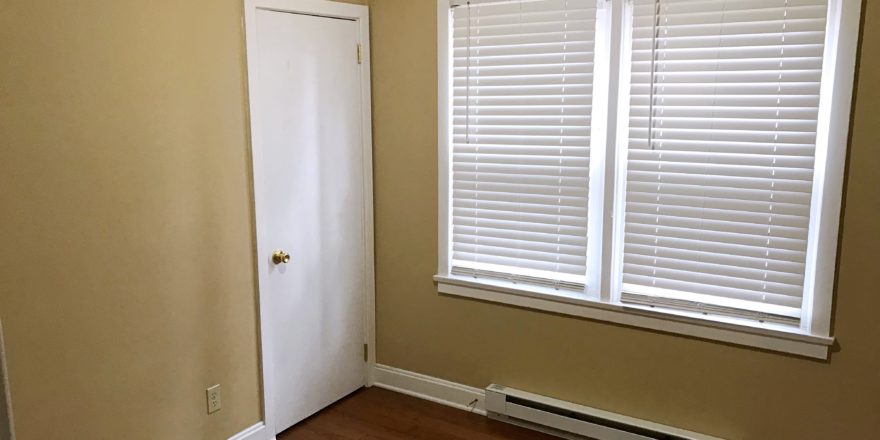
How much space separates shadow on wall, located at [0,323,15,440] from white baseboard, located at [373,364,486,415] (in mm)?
1946

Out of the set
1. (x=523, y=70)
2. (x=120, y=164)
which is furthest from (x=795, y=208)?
(x=120, y=164)

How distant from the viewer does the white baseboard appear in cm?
346

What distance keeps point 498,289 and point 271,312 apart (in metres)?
1.10

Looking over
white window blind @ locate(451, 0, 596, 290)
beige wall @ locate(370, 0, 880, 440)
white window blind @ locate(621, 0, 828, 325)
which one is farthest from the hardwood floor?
white window blind @ locate(621, 0, 828, 325)

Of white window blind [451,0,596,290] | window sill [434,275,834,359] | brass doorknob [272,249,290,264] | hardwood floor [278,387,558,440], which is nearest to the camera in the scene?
window sill [434,275,834,359]

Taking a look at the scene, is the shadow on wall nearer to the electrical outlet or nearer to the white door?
the electrical outlet

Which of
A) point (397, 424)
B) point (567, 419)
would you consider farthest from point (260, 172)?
point (567, 419)

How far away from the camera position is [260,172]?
2.96 metres

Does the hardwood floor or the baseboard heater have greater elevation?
the baseboard heater

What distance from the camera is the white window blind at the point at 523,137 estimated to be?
2.97 m

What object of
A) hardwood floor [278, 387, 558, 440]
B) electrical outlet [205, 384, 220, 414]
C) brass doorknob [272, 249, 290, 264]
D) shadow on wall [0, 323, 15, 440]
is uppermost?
brass doorknob [272, 249, 290, 264]

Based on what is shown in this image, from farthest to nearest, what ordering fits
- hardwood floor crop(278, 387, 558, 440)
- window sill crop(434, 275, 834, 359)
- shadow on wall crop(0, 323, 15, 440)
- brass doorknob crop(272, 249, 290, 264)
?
hardwood floor crop(278, 387, 558, 440) → brass doorknob crop(272, 249, 290, 264) → window sill crop(434, 275, 834, 359) → shadow on wall crop(0, 323, 15, 440)

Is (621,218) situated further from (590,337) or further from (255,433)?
(255,433)

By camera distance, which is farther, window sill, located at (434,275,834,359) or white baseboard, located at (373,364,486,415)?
white baseboard, located at (373,364,486,415)
